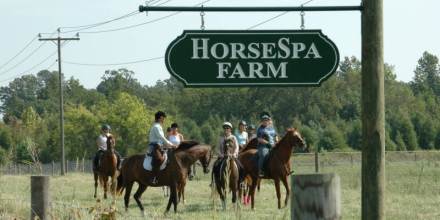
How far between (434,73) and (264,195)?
114 metres

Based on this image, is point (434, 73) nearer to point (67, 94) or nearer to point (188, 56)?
point (67, 94)

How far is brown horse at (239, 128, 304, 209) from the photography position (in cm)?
2067

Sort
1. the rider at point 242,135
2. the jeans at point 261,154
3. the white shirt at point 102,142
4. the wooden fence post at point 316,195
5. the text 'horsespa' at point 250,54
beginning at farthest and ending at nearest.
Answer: the white shirt at point 102,142, the rider at point 242,135, the jeans at point 261,154, the text 'horsespa' at point 250,54, the wooden fence post at point 316,195

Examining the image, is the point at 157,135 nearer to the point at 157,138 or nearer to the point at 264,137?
the point at 157,138

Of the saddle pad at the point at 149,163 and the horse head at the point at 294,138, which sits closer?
the horse head at the point at 294,138

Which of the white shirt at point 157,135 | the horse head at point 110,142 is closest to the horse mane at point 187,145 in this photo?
the white shirt at point 157,135

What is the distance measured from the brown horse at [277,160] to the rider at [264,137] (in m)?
0.14

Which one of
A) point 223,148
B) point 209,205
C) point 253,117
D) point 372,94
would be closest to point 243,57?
point 372,94

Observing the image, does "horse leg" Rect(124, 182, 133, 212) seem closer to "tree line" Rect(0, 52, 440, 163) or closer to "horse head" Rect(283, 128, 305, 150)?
"horse head" Rect(283, 128, 305, 150)

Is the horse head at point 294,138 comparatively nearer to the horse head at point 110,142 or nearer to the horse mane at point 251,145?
the horse mane at point 251,145

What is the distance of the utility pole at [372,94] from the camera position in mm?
7703

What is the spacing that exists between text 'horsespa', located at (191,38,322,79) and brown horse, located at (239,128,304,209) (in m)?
12.6

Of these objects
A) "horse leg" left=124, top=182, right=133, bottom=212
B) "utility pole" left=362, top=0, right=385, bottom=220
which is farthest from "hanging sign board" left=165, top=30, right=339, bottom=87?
"horse leg" left=124, top=182, right=133, bottom=212

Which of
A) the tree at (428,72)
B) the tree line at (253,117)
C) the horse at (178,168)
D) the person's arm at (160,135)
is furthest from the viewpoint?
the tree at (428,72)
